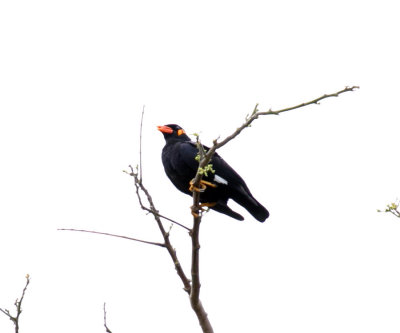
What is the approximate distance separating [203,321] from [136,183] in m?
0.92

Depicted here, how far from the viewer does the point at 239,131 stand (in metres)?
3.59

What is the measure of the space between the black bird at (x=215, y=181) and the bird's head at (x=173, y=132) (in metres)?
0.55

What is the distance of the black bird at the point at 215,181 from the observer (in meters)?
6.75

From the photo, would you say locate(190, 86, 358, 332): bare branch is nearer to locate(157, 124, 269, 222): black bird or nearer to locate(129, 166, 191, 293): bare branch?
locate(129, 166, 191, 293): bare branch

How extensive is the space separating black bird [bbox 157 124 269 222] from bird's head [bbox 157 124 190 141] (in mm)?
549

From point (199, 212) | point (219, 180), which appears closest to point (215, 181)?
point (219, 180)

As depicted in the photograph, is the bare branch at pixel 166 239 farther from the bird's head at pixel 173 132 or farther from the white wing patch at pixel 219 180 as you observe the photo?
the bird's head at pixel 173 132

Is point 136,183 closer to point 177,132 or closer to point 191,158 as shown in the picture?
point 191,158

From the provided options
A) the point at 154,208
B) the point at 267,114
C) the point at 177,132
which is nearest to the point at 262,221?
the point at 177,132

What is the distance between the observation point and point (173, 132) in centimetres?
811

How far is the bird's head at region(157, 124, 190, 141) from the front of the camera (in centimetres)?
796

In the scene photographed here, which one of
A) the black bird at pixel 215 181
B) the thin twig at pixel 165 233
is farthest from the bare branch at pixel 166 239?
the black bird at pixel 215 181

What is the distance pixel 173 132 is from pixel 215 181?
5.16ft

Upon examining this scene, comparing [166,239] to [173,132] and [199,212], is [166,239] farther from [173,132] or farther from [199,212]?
[173,132]
